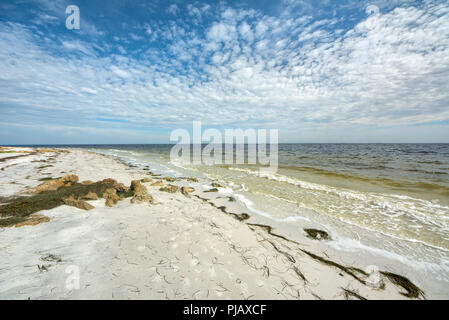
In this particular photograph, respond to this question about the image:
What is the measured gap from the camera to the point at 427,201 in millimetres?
7773

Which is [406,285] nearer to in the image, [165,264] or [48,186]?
[165,264]

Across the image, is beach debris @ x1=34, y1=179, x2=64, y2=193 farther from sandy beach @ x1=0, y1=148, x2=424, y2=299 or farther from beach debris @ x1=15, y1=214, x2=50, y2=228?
beach debris @ x1=15, y1=214, x2=50, y2=228

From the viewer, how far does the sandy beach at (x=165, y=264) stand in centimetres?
268

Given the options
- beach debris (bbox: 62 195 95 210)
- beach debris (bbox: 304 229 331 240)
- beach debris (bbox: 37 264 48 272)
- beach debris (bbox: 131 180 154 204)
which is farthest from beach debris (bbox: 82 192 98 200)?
beach debris (bbox: 304 229 331 240)

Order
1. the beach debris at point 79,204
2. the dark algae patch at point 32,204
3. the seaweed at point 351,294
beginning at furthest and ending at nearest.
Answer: the beach debris at point 79,204, the dark algae patch at point 32,204, the seaweed at point 351,294

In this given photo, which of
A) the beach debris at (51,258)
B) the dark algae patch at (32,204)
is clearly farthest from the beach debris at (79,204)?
the beach debris at (51,258)

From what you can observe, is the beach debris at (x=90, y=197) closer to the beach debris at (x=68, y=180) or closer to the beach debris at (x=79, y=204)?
the beach debris at (x=79, y=204)

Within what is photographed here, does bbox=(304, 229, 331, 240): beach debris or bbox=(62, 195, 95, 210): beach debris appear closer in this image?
bbox=(304, 229, 331, 240): beach debris

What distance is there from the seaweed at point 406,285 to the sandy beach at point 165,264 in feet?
0.07

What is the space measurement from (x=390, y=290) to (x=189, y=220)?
487 centimetres

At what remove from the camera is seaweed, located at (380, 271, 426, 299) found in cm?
297

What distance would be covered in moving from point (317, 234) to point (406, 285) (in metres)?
1.96

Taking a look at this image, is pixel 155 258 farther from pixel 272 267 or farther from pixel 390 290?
pixel 390 290

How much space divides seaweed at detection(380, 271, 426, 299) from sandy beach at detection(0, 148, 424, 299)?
20 mm
